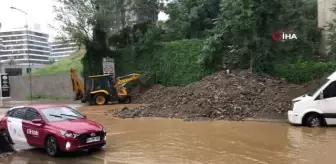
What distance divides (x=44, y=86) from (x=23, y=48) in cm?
6069

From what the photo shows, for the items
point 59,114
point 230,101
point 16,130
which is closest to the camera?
point 59,114

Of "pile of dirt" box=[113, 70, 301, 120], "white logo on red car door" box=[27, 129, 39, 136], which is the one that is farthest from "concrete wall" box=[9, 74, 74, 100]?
"white logo on red car door" box=[27, 129, 39, 136]

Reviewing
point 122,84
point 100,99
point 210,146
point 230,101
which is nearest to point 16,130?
point 210,146

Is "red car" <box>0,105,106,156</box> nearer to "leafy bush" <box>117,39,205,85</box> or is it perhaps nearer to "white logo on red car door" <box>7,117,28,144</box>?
"white logo on red car door" <box>7,117,28,144</box>

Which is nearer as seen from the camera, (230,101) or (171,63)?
(230,101)

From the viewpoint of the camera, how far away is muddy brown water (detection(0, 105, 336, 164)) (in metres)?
10.5

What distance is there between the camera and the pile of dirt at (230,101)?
18.8 m

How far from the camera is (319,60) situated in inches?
1048

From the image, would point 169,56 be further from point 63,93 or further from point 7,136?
point 7,136

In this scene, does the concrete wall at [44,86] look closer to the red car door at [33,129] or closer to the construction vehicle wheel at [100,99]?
the construction vehicle wheel at [100,99]

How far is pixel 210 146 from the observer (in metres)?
12.3

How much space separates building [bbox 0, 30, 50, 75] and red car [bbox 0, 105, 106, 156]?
8044 centimetres

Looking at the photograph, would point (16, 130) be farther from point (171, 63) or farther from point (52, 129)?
point (171, 63)

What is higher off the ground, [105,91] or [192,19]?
[192,19]
